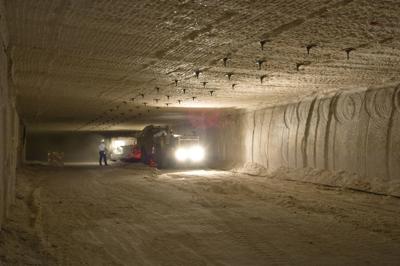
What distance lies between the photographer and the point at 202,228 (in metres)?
7.65

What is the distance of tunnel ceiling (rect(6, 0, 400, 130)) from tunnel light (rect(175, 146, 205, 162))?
31.9 feet

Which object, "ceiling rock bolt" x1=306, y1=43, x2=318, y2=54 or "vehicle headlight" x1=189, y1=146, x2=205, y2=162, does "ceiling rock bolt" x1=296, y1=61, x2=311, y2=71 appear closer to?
"ceiling rock bolt" x1=306, y1=43, x2=318, y2=54

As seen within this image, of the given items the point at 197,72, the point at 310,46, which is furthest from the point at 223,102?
the point at 310,46

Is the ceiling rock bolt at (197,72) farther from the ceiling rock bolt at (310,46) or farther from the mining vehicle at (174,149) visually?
the mining vehicle at (174,149)

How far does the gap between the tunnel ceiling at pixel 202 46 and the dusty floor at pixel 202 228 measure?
3.67 metres

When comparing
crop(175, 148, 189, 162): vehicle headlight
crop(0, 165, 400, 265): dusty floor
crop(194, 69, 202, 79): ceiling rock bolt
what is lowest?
crop(0, 165, 400, 265): dusty floor

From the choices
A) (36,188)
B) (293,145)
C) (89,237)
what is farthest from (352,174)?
(36,188)

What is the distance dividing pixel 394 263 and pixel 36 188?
12119mm

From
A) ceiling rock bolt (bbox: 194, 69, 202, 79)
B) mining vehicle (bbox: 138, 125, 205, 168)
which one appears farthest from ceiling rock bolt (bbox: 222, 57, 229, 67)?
mining vehicle (bbox: 138, 125, 205, 168)

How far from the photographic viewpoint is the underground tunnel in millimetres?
5977

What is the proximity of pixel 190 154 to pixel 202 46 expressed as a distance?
16611 millimetres

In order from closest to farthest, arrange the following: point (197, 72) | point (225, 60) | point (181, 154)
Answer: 1. point (225, 60)
2. point (197, 72)
3. point (181, 154)

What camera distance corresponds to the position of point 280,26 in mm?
6754

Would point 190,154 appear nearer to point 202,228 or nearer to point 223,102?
point 223,102
